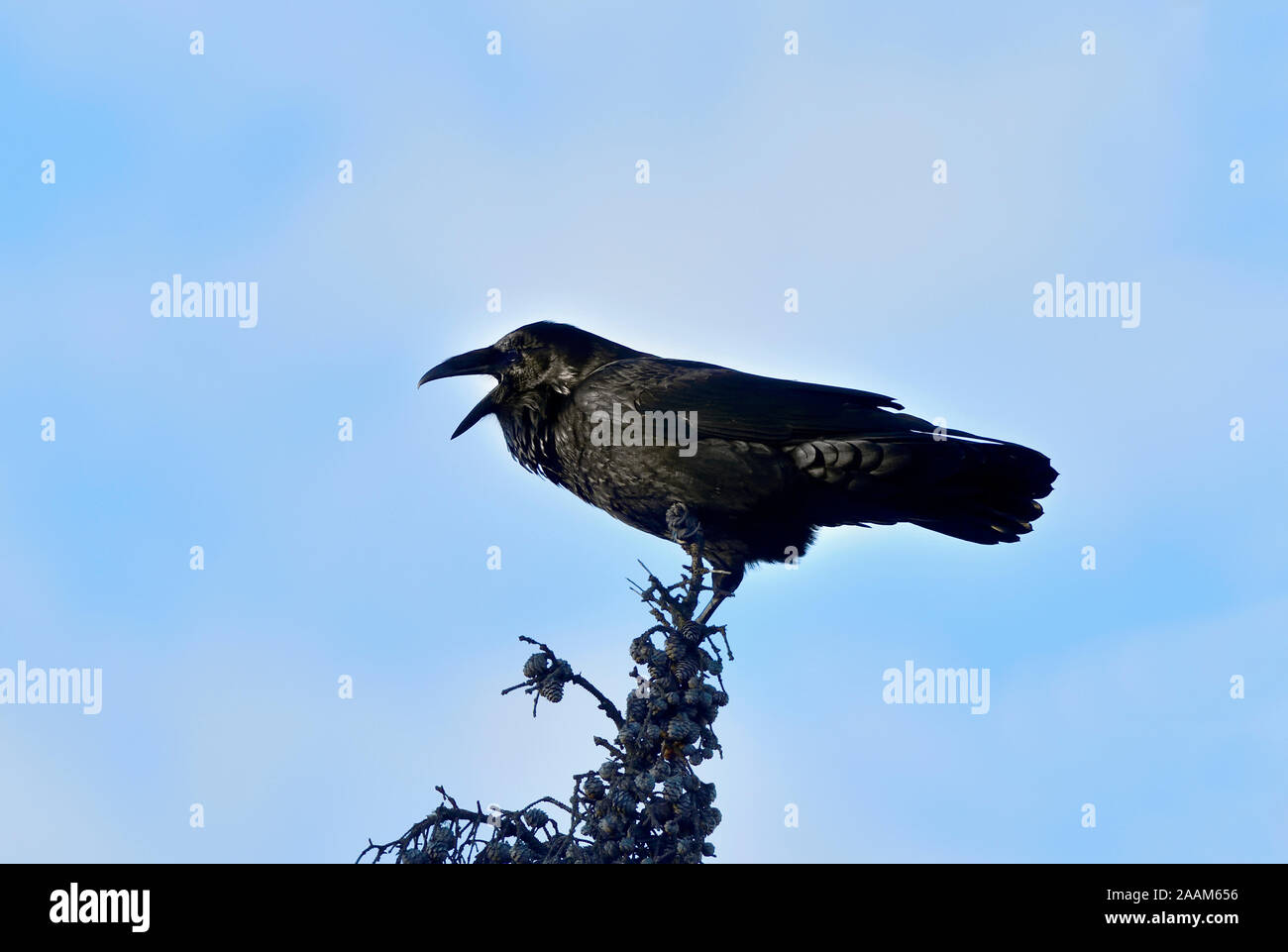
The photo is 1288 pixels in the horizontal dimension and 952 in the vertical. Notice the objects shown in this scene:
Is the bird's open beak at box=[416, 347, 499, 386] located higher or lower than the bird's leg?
higher

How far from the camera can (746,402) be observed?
21.3 feet

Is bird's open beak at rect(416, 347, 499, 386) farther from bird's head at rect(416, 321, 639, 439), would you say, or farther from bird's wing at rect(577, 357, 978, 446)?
bird's wing at rect(577, 357, 978, 446)

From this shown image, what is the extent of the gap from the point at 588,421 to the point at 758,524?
1043 millimetres

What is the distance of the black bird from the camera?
626cm

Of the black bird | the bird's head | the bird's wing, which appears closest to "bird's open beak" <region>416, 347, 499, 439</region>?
the bird's head

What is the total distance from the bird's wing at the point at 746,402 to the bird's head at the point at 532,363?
0.60ft

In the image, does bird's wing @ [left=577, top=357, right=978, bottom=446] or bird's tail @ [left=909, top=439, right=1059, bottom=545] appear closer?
bird's tail @ [left=909, top=439, right=1059, bottom=545]

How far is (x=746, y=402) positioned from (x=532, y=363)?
4.31 ft

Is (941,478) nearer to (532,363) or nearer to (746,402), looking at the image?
(746,402)

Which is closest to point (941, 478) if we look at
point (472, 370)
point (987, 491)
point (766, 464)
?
point (987, 491)
